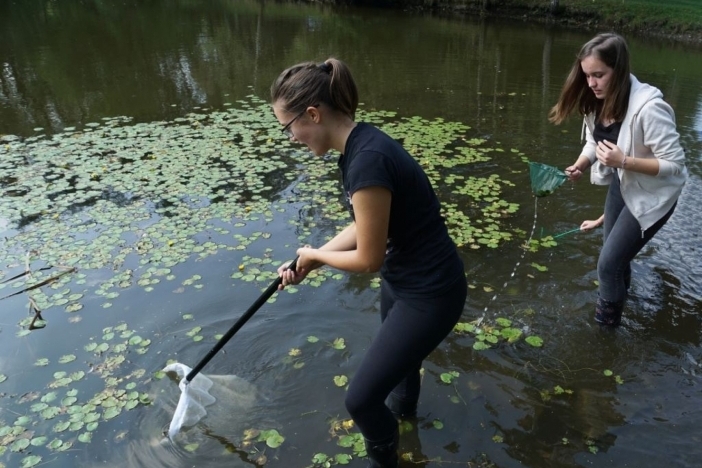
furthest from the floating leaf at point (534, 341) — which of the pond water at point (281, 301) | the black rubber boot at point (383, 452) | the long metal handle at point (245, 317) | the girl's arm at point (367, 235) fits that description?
the girl's arm at point (367, 235)

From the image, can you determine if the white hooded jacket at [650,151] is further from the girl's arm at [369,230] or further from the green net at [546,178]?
the girl's arm at [369,230]

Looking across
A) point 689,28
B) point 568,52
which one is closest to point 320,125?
point 568,52

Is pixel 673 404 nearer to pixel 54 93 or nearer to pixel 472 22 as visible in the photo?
pixel 54 93

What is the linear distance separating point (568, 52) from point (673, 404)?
15.1 metres

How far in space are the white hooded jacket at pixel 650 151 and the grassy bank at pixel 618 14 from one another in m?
19.7

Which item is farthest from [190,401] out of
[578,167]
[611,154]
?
[578,167]

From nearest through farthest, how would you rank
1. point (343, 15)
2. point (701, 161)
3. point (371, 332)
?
point (371, 332)
point (701, 161)
point (343, 15)

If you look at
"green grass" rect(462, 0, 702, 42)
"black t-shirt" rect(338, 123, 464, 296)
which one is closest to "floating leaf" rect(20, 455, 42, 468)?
"black t-shirt" rect(338, 123, 464, 296)

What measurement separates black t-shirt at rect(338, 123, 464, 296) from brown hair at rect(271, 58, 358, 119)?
0.13 meters

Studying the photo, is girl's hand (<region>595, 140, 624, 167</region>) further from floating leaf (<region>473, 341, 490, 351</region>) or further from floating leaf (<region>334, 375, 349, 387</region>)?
floating leaf (<region>334, 375, 349, 387</region>)

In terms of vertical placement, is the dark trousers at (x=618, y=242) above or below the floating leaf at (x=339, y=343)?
above

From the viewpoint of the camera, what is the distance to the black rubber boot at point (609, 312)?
339 centimetres

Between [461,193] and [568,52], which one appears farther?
[568,52]

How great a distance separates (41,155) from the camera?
6836mm
